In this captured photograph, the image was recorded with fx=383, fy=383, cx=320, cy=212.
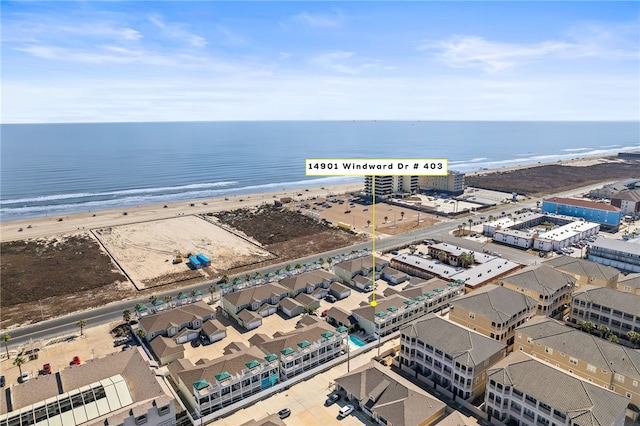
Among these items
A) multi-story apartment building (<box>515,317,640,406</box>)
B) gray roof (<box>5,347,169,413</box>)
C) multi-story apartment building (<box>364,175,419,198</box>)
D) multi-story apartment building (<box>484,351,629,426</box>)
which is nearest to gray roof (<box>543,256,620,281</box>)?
multi-story apartment building (<box>515,317,640,406</box>)

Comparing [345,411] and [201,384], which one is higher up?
[201,384]

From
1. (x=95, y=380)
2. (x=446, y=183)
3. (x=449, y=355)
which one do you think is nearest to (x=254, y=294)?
(x=95, y=380)

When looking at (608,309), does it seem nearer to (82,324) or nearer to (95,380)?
(95,380)

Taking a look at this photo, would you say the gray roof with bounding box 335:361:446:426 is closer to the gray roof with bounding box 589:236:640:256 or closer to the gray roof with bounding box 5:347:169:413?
the gray roof with bounding box 5:347:169:413

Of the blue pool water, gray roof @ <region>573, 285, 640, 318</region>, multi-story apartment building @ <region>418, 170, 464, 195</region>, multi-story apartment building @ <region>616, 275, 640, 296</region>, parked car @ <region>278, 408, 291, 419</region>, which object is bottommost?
the blue pool water

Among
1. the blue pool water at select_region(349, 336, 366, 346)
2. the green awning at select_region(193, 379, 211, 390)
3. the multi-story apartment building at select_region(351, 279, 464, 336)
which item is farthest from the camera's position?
the multi-story apartment building at select_region(351, 279, 464, 336)
